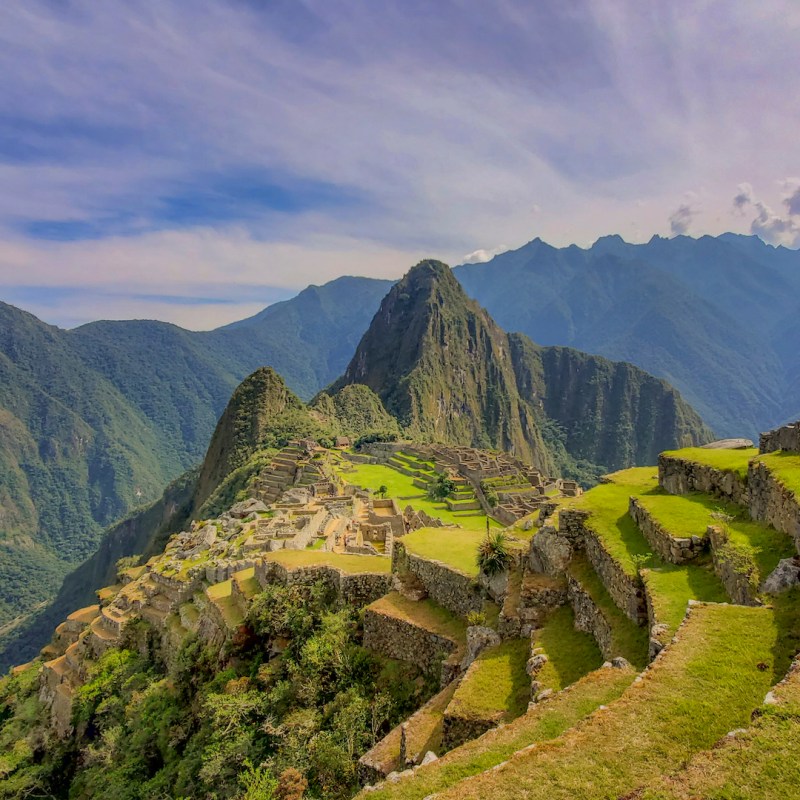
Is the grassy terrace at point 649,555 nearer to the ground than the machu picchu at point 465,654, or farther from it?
farther from it

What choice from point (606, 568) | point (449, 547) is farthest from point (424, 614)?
point (606, 568)

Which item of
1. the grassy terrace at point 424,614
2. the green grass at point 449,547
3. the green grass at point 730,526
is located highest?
the green grass at point 730,526

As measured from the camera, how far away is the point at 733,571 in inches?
339

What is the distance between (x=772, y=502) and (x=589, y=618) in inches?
158

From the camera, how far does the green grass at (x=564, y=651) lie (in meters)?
9.14

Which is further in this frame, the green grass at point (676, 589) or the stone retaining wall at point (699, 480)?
the stone retaining wall at point (699, 480)

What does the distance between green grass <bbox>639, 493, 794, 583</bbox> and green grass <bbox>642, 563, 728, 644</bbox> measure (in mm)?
679

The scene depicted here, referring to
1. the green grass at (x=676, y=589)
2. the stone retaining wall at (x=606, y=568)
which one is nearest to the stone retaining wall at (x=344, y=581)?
the stone retaining wall at (x=606, y=568)

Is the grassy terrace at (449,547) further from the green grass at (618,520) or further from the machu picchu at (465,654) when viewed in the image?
the green grass at (618,520)

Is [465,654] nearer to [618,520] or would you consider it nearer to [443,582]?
[443,582]

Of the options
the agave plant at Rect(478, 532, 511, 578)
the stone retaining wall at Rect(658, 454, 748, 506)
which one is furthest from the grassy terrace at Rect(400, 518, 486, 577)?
the stone retaining wall at Rect(658, 454, 748, 506)

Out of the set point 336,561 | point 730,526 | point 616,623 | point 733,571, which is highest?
point 730,526

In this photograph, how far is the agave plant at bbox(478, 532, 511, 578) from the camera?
1311 centimetres

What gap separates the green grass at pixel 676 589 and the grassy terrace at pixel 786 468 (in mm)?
1996
